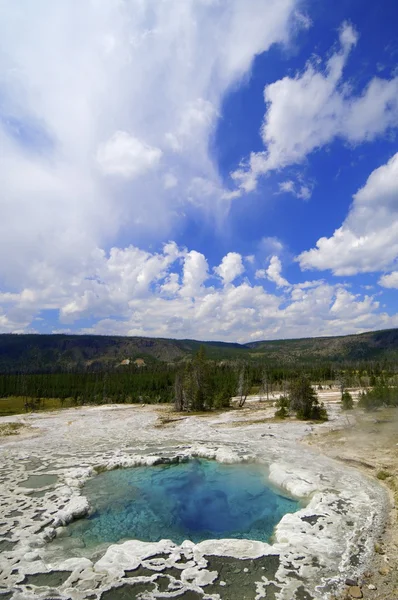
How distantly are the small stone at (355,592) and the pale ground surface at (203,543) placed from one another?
0.45 meters

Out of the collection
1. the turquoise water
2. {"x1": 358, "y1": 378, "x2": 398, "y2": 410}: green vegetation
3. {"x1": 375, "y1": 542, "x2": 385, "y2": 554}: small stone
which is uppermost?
{"x1": 358, "y1": 378, "x2": 398, "y2": 410}: green vegetation

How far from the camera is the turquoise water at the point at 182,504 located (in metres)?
16.0

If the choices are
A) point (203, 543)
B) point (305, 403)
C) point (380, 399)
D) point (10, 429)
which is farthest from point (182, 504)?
point (380, 399)

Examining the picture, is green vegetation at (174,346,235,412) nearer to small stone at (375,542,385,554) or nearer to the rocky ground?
the rocky ground

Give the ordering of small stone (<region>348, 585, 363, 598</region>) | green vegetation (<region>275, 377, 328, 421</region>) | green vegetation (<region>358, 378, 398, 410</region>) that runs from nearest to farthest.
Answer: small stone (<region>348, 585, 363, 598</region>)
green vegetation (<region>275, 377, 328, 421</region>)
green vegetation (<region>358, 378, 398, 410</region>)

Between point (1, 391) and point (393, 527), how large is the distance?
14827 cm

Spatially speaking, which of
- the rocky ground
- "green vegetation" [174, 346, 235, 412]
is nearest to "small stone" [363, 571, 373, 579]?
the rocky ground

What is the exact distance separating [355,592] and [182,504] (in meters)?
11.3

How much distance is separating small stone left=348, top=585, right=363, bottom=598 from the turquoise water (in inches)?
189

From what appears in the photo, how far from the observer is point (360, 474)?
2266cm

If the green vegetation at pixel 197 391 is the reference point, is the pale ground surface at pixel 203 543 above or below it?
below

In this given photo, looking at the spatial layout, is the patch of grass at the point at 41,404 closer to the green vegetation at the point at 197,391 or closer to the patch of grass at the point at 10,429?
the green vegetation at the point at 197,391

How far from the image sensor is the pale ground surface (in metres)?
11.3

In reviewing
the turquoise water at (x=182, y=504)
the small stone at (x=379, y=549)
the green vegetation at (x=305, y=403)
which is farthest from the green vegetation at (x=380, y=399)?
the small stone at (x=379, y=549)
